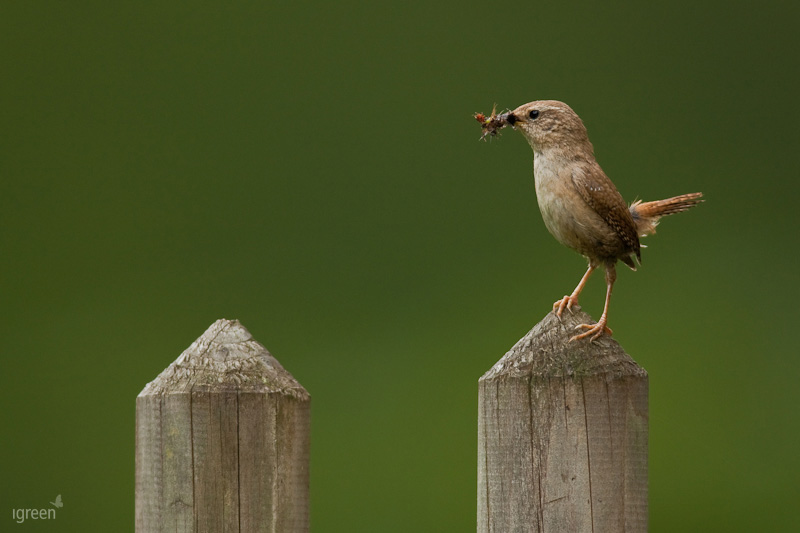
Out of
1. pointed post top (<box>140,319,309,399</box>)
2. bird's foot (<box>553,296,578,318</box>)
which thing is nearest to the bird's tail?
bird's foot (<box>553,296,578,318</box>)

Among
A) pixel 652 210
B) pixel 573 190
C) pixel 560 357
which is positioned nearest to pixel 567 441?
pixel 560 357

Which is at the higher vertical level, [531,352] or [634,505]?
[531,352]

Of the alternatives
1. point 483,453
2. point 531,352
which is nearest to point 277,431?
point 483,453

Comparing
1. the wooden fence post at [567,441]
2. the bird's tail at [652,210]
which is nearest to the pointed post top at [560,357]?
the wooden fence post at [567,441]

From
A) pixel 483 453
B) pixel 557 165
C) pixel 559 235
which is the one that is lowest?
pixel 483 453

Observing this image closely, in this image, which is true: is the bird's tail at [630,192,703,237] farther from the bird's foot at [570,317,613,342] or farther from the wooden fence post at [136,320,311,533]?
the wooden fence post at [136,320,311,533]

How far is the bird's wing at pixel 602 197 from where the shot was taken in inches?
110

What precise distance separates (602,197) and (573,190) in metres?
0.09

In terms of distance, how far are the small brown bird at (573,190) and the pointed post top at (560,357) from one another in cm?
66

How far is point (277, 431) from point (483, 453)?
46 cm

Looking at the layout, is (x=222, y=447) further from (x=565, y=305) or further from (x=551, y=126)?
(x=551, y=126)

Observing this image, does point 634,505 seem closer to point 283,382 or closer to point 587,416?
point 587,416

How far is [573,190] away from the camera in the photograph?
280 cm

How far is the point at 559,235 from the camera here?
2.86m
